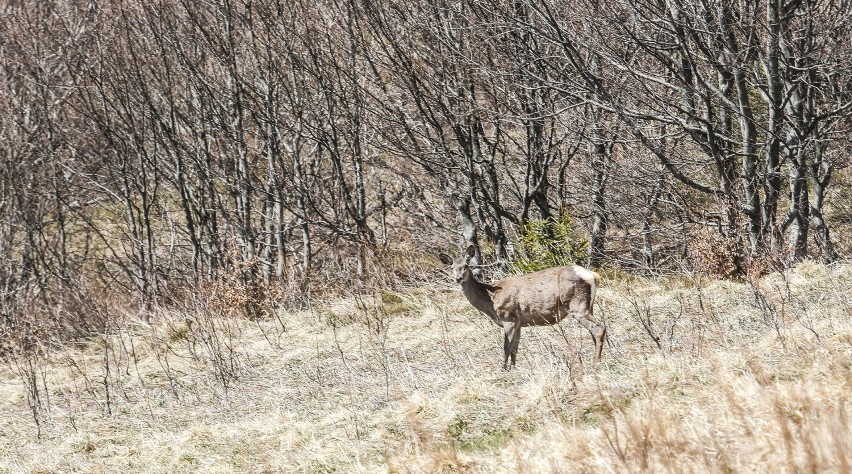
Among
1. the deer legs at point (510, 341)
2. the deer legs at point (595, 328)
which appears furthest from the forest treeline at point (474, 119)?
the deer legs at point (510, 341)

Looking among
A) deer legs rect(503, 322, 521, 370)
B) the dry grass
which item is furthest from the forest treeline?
deer legs rect(503, 322, 521, 370)

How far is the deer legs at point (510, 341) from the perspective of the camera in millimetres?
7734

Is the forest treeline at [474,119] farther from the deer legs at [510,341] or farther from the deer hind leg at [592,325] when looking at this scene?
the deer legs at [510,341]

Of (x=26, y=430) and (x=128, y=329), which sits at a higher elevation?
(x=128, y=329)

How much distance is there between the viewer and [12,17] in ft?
63.2

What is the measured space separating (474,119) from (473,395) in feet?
23.8

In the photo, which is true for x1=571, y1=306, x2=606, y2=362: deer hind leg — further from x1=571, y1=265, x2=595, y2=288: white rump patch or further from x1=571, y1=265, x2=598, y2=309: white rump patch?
x1=571, y1=265, x2=595, y2=288: white rump patch

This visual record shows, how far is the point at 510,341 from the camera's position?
812 cm

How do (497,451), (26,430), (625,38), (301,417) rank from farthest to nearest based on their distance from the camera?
(625,38) < (26,430) < (301,417) < (497,451)

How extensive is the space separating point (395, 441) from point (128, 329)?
6.97 meters

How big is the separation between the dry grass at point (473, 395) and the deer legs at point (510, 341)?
0.44ft

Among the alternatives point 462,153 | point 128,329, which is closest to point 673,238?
point 462,153

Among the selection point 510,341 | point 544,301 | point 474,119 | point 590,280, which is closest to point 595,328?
point 590,280

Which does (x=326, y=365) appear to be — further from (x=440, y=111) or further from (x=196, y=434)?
(x=440, y=111)
